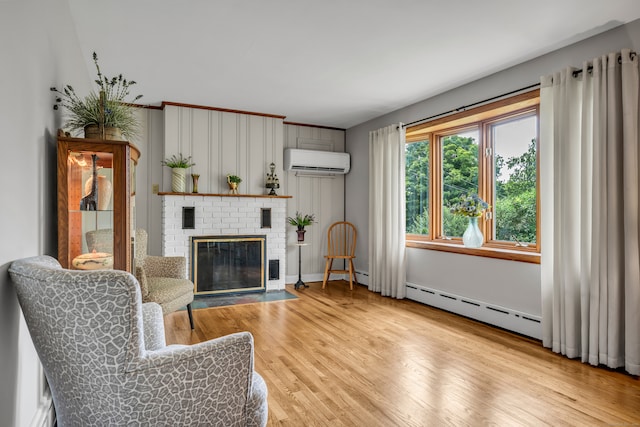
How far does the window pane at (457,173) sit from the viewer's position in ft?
14.3

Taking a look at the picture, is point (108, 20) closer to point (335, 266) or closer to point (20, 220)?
point (20, 220)

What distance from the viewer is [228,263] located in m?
5.18

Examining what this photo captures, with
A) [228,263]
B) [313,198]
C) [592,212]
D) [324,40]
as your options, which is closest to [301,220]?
[313,198]

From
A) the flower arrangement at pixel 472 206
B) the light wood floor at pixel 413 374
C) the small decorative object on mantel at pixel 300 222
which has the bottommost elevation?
the light wood floor at pixel 413 374

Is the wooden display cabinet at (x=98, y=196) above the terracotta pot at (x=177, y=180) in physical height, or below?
below

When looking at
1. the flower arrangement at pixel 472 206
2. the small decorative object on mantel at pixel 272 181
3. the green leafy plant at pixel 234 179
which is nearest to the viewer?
the flower arrangement at pixel 472 206

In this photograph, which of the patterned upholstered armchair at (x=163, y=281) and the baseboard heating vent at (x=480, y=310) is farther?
the baseboard heating vent at (x=480, y=310)

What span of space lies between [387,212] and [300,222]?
4.48 ft

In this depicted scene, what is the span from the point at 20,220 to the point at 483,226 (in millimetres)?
Result: 4039

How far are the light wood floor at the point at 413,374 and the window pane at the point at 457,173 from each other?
1150 mm

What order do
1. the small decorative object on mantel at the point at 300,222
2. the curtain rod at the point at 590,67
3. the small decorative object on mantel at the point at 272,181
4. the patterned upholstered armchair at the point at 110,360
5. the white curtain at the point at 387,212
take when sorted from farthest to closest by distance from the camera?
the small decorative object on mantel at the point at 300,222 → the small decorative object on mantel at the point at 272,181 → the white curtain at the point at 387,212 → the curtain rod at the point at 590,67 → the patterned upholstered armchair at the point at 110,360

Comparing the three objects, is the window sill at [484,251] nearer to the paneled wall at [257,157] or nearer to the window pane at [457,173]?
the window pane at [457,173]

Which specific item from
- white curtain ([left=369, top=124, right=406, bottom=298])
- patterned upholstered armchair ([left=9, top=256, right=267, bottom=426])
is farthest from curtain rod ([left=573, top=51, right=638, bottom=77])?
patterned upholstered armchair ([left=9, top=256, right=267, bottom=426])

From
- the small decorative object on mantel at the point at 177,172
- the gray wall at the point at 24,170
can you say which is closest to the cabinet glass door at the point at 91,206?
the gray wall at the point at 24,170
